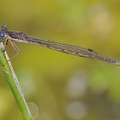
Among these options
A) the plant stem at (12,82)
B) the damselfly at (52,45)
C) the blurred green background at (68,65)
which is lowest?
the plant stem at (12,82)

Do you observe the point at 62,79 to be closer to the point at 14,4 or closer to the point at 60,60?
the point at 60,60

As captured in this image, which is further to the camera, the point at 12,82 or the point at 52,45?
the point at 52,45

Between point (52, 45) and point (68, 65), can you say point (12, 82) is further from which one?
point (68, 65)

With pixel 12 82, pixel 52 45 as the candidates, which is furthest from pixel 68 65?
pixel 12 82

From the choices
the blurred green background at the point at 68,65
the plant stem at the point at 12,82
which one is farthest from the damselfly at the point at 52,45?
the blurred green background at the point at 68,65

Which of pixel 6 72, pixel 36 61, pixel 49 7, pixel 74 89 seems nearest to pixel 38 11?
pixel 49 7

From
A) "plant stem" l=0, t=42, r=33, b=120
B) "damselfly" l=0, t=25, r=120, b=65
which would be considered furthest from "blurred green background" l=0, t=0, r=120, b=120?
"plant stem" l=0, t=42, r=33, b=120

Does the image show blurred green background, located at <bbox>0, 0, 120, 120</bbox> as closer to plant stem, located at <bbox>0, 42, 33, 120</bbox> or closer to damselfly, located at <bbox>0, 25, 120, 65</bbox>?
damselfly, located at <bbox>0, 25, 120, 65</bbox>

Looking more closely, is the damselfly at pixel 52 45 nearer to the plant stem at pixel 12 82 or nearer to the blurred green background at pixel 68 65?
the plant stem at pixel 12 82
